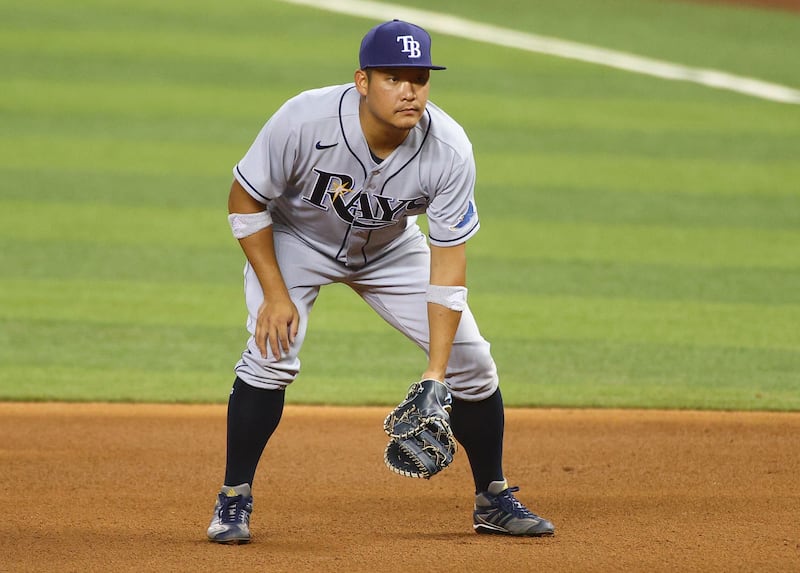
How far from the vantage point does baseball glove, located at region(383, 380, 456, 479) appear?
379 cm

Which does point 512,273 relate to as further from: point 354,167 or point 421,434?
point 421,434

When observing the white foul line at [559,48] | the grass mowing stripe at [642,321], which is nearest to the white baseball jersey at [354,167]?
the grass mowing stripe at [642,321]

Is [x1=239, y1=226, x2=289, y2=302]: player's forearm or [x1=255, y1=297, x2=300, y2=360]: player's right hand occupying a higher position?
[x1=239, y1=226, x2=289, y2=302]: player's forearm

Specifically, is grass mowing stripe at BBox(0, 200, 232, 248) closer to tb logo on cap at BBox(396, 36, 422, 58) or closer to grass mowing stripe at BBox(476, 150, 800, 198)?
grass mowing stripe at BBox(476, 150, 800, 198)

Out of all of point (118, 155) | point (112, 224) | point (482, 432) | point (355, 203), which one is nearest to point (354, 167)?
point (355, 203)

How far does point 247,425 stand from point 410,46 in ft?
4.60

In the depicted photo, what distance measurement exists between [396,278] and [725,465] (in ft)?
6.23

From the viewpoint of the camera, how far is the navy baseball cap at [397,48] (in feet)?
12.2

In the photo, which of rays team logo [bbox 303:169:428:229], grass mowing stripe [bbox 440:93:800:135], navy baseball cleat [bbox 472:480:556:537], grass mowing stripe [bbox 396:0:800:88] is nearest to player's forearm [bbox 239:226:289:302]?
rays team logo [bbox 303:169:428:229]

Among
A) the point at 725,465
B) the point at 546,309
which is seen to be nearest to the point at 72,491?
the point at 725,465

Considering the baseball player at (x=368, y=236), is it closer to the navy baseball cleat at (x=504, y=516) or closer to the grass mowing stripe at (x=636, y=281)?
the navy baseball cleat at (x=504, y=516)

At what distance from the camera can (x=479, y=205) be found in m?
10.4

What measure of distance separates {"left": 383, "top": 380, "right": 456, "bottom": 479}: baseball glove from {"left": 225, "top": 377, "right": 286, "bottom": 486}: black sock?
1.68ft

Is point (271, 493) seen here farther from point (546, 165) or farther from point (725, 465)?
point (546, 165)
